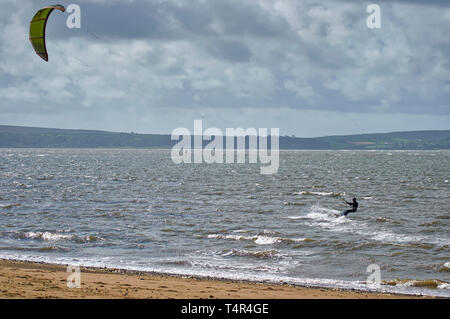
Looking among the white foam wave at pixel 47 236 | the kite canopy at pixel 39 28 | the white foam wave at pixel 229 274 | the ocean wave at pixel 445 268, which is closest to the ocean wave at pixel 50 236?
the white foam wave at pixel 47 236

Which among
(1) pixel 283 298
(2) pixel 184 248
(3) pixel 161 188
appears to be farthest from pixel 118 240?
(3) pixel 161 188

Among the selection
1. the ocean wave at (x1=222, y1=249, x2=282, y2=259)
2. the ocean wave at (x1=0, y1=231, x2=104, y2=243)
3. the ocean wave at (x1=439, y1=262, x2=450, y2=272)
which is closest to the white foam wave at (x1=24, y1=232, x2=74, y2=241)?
the ocean wave at (x1=0, y1=231, x2=104, y2=243)

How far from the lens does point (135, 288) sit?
14711mm

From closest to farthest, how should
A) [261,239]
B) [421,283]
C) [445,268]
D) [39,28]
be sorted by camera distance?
[421,283] < [445,268] < [39,28] < [261,239]

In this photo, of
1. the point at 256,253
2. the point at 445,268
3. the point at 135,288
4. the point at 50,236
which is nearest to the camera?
the point at 135,288

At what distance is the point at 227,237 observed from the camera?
2575cm

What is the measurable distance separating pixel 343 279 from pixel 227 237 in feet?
27.1

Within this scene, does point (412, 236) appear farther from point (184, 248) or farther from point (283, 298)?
point (283, 298)

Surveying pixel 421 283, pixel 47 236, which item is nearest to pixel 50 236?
pixel 47 236

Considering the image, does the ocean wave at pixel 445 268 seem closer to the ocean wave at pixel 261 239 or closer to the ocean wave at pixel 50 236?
the ocean wave at pixel 261 239

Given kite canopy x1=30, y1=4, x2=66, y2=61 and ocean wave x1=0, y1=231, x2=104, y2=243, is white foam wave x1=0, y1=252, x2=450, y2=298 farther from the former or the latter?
kite canopy x1=30, y1=4, x2=66, y2=61

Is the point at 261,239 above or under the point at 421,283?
above

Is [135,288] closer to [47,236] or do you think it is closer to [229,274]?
[229,274]

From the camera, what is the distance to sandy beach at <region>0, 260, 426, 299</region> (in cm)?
1349
